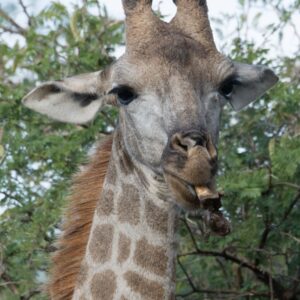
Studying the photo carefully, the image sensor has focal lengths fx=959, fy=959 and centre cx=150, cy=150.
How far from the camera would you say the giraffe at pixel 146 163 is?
484cm

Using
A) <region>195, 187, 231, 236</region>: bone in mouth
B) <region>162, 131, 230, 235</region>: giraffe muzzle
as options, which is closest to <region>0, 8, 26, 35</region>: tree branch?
<region>162, 131, 230, 235</region>: giraffe muzzle

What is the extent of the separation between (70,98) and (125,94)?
50cm

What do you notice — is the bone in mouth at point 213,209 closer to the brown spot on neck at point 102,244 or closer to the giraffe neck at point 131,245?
the giraffe neck at point 131,245

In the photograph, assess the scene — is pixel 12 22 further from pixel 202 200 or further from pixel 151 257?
pixel 202 200

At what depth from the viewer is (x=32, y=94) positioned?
220 inches

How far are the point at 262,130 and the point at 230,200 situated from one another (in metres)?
1.10

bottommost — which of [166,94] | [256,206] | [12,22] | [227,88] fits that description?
[256,206]

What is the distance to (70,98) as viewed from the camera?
18.5 ft

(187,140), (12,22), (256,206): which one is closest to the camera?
(187,140)

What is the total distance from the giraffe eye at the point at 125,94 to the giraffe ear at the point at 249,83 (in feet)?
2.77

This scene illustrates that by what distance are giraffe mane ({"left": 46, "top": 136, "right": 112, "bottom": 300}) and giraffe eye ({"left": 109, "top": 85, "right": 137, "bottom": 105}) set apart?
0.37 m

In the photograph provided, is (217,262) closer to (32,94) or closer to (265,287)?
(265,287)

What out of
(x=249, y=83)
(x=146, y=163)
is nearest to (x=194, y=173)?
(x=146, y=163)

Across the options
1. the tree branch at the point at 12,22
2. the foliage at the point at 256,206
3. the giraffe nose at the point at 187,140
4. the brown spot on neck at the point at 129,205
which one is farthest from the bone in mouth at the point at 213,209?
the tree branch at the point at 12,22
